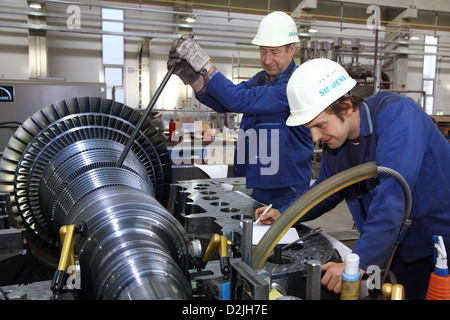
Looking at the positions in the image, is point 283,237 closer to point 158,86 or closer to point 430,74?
point 158,86

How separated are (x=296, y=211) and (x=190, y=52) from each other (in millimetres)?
951

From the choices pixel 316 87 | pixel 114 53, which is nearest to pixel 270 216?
pixel 316 87

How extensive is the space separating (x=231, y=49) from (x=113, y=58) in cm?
258

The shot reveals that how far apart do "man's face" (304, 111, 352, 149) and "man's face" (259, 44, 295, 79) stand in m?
0.77

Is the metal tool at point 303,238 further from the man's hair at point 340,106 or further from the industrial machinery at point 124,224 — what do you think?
the man's hair at point 340,106

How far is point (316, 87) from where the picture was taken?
43.6 inches

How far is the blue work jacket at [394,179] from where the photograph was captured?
3.33ft

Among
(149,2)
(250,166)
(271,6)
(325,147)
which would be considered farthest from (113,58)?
(325,147)

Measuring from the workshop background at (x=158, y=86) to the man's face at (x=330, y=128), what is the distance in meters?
0.32

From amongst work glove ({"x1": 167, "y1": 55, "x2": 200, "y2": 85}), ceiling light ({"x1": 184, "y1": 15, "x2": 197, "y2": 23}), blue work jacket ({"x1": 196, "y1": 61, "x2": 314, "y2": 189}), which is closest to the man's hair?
blue work jacket ({"x1": 196, "y1": 61, "x2": 314, "y2": 189})

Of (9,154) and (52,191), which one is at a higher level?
(9,154)

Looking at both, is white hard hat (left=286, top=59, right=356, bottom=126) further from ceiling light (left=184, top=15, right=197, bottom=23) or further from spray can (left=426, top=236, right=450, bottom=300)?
ceiling light (left=184, top=15, right=197, bottom=23)

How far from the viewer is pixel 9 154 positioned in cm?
142
